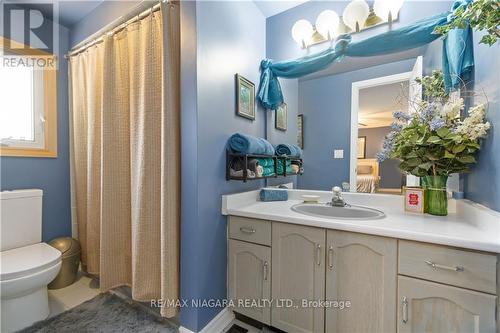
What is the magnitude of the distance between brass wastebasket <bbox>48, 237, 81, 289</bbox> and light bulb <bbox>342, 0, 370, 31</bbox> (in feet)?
8.90

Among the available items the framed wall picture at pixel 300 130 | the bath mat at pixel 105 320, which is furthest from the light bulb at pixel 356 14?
the bath mat at pixel 105 320

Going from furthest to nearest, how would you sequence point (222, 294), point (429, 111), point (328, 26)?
point (328, 26) < point (222, 294) < point (429, 111)

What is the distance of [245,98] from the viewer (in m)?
1.58

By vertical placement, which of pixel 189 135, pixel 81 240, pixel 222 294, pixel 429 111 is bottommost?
pixel 222 294

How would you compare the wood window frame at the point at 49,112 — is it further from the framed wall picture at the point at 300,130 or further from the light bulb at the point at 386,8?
the light bulb at the point at 386,8

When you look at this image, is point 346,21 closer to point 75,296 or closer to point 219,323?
Result: point 219,323

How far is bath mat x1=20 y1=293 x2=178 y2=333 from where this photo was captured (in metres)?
1.32

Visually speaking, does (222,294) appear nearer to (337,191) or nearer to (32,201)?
(337,191)

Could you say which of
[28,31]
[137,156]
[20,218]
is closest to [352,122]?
[137,156]

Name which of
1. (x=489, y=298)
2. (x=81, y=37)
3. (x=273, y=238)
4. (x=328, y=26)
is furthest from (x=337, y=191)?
(x=81, y=37)

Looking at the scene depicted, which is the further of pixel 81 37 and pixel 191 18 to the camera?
pixel 81 37

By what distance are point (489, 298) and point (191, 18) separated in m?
1.79

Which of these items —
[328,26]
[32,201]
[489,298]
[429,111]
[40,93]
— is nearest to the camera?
[489,298]

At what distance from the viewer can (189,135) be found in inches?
49.0
